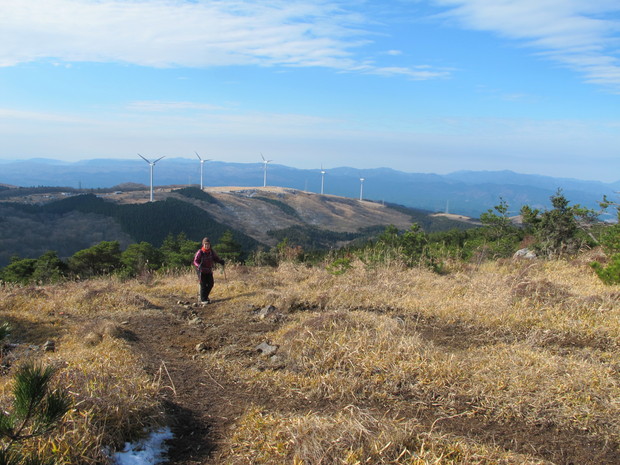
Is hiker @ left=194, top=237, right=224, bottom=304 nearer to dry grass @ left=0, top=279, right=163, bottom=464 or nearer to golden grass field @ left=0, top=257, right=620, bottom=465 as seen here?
golden grass field @ left=0, top=257, right=620, bottom=465

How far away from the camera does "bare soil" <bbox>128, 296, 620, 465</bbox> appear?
4.00 metres

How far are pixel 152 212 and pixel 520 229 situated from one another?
91589mm

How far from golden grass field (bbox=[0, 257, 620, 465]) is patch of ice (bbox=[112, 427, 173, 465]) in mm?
113

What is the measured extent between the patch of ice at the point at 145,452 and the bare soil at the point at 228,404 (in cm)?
10

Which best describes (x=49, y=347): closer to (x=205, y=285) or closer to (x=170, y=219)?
(x=205, y=285)

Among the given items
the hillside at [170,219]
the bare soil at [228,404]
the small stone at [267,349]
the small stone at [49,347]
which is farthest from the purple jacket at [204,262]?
the hillside at [170,219]

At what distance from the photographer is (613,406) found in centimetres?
448

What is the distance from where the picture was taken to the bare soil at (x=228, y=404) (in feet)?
13.1

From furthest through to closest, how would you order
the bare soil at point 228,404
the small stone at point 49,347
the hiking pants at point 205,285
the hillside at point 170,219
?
1. the hillside at point 170,219
2. the hiking pants at point 205,285
3. the small stone at point 49,347
4. the bare soil at point 228,404

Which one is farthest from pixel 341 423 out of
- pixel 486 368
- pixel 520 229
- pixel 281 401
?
pixel 520 229

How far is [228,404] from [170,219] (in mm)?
96628

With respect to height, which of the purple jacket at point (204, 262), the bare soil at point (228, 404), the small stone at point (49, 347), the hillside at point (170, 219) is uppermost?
the purple jacket at point (204, 262)

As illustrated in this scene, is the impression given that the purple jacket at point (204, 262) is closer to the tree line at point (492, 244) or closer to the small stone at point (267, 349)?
the tree line at point (492, 244)

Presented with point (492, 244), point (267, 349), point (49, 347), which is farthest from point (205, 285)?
point (492, 244)
